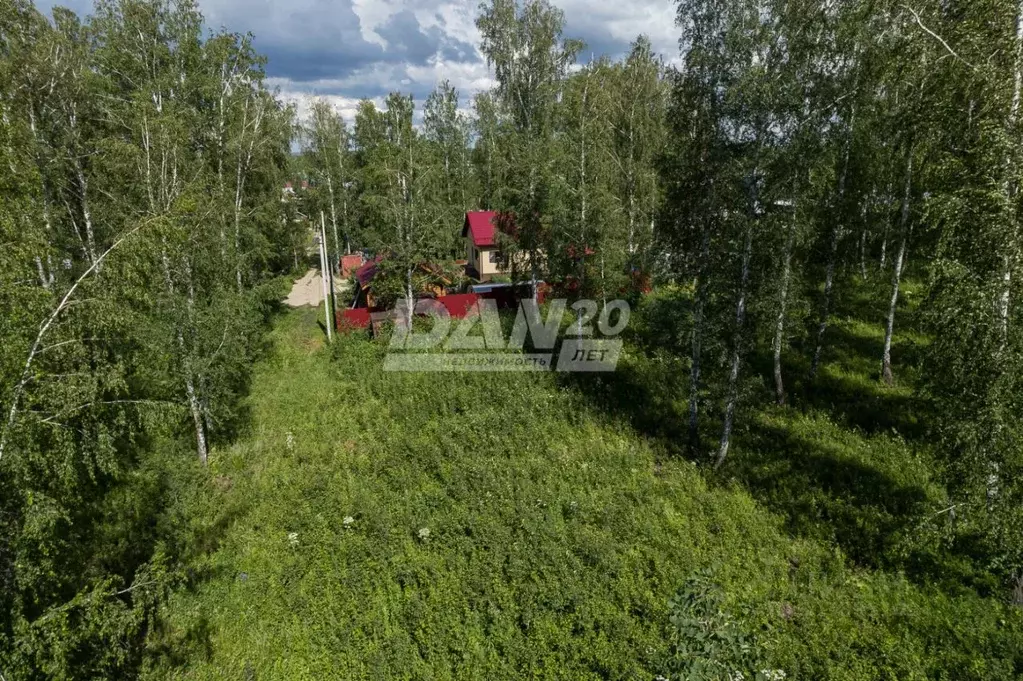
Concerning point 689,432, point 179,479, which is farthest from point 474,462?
point 179,479

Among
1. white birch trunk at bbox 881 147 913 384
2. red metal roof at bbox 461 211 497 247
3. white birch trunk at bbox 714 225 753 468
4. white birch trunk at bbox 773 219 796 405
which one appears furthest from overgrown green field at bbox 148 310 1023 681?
red metal roof at bbox 461 211 497 247

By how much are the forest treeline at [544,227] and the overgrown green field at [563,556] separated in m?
1.18

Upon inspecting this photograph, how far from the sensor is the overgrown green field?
22.9ft

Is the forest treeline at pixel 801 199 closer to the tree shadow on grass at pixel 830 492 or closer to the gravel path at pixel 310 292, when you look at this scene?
the tree shadow on grass at pixel 830 492

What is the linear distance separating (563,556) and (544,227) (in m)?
12.2

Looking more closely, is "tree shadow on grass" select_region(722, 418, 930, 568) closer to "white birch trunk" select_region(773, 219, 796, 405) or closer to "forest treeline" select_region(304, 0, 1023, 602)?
"forest treeline" select_region(304, 0, 1023, 602)

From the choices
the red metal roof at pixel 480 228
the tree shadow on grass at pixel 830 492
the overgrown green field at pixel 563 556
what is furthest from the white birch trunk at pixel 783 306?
the red metal roof at pixel 480 228

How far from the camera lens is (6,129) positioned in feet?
18.0

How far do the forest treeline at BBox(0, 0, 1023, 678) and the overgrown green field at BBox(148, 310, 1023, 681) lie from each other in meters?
1.18

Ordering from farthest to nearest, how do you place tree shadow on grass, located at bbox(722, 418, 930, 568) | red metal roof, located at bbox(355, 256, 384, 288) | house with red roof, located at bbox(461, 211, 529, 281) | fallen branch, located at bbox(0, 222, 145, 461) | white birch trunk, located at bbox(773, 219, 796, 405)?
house with red roof, located at bbox(461, 211, 529, 281), red metal roof, located at bbox(355, 256, 384, 288), white birch trunk, located at bbox(773, 219, 796, 405), tree shadow on grass, located at bbox(722, 418, 930, 568), fallen branch, located at bbox(0, 222, 145, 461)

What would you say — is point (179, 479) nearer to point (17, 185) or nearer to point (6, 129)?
point (17, 185)

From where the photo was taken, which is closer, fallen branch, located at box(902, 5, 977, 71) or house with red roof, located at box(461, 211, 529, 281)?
fallen branch, located at box(902, 5, 977, 71)

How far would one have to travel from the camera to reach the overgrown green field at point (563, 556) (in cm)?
699

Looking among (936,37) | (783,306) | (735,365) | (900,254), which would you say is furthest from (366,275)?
(936,37)
